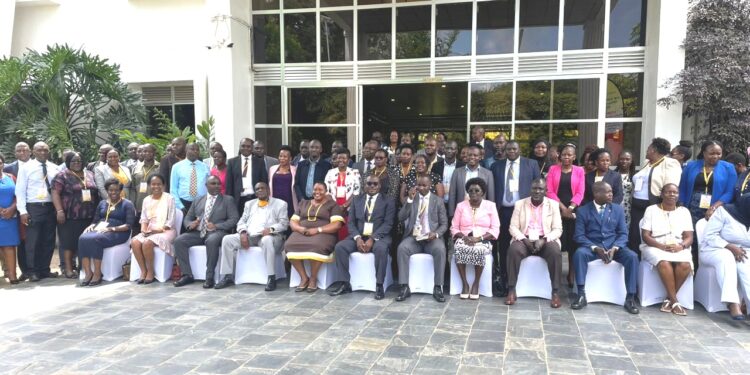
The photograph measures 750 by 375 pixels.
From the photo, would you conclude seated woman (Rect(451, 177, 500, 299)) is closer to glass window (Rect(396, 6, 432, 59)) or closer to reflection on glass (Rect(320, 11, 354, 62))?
glass window (Rect(396, 6, 432, 59))

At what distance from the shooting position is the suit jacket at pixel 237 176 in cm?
673

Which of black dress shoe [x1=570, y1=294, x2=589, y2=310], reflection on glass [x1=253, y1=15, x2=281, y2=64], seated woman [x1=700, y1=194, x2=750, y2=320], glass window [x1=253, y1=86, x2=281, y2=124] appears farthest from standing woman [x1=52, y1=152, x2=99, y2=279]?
seated woman [x1=700, y1=194, x2=750, y2=320]

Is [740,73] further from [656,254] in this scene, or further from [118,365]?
[118,365]

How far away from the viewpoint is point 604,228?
5.17 meters

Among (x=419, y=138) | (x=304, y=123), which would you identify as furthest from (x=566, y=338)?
(x=419, y=138)

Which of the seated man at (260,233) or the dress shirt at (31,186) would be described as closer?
the seated man at (260,233)

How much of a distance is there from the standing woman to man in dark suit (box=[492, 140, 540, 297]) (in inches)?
218

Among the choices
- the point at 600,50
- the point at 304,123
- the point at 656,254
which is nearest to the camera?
the point at 656,254

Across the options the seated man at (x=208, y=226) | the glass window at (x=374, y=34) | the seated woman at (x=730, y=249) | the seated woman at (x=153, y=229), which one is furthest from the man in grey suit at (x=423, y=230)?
the glass window at (x=374, y=34)

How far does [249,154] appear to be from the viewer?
690 cm

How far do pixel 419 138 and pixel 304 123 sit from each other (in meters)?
10.5

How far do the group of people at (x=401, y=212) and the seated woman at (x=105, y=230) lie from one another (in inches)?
0.7

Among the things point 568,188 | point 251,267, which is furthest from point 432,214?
point 251,267

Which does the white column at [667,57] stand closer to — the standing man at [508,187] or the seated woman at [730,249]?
the seated woman at [730,249]
